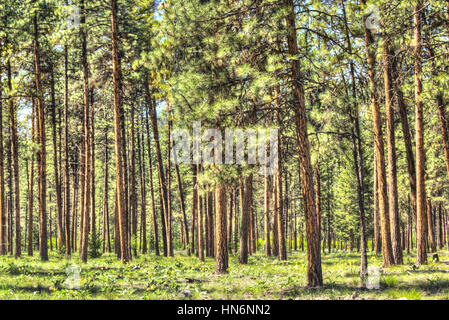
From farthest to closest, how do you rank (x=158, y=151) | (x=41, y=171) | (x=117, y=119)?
1. (x=158, y=151)
2. (x=41, y=171)
3. (x=117, y=119)

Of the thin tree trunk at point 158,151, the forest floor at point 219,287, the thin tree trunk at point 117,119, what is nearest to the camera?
the forest floor at point 219,287

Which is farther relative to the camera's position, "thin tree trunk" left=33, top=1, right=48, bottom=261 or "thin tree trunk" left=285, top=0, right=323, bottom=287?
"thin tree trunk" left=33, top=1, right=48, bottom=261

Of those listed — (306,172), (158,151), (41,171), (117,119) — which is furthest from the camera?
(158,151)

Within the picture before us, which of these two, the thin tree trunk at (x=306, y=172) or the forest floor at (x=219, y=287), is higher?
the thin tree trunk at (x=306, y=172)

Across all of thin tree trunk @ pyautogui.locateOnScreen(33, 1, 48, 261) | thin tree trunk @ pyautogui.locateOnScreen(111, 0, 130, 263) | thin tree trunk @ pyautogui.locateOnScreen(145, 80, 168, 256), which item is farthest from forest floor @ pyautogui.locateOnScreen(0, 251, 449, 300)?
thin tree trunk @ pyautogui.locateOnScreen(145, 80, 168, 256)

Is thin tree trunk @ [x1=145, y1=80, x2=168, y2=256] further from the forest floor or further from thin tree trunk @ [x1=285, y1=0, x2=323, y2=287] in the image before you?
thin tree trunk @ [x1=285, y1=0, x2=323, y2=287]

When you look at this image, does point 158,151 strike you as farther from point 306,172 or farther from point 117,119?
point 306,172

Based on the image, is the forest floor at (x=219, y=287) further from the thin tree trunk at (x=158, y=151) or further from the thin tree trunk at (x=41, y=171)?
the thin tree trunk at (x=158, y=151)

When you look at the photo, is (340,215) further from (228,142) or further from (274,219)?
(228,142)

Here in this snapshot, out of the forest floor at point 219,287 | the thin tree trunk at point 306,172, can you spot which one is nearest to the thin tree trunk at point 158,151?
the forest floor at point 219,287

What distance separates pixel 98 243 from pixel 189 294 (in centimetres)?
1418

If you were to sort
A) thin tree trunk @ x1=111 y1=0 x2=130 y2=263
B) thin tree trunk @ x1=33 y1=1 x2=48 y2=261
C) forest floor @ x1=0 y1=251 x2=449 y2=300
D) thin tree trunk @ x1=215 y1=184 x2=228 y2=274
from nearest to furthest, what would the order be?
forest floor @ x1=0 y1=251 x2=449 y2=300, thin tree trunk @ x1=215 y1=184 x2=228 y2=274, thin tree trunk @ x1=111 y1=0 x2=130 y2=263, thin tree trunk @ x1=33 y1=1 x2=48 y2=261

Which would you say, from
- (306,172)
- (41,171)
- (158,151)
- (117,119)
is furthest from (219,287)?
(158,151)
